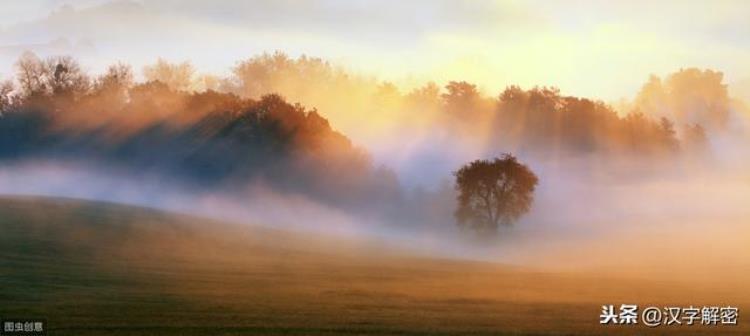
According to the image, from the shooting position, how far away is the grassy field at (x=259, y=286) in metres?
32.9

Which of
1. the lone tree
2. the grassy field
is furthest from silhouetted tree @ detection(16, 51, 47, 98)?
the lone tree

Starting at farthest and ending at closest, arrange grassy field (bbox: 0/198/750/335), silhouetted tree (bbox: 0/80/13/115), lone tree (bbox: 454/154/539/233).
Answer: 1. silhouetted tree (bbox: 0/80/13/115)
2. lone tree (bbox: 454/154/539/233)
3. grassy field (bbox: 0/198/750/335)

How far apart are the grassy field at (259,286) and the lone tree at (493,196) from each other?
9.19 meters

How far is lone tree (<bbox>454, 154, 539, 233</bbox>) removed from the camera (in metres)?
83.1

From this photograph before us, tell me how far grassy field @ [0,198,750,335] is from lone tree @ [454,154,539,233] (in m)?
9.19

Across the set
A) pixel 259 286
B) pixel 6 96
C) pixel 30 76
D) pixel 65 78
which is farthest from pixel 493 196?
pixel 30 76

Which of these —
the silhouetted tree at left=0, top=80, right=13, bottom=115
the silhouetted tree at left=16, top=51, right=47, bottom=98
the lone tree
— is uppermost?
the silhouetted tree at left=16, top=51, right=47, bottom=98

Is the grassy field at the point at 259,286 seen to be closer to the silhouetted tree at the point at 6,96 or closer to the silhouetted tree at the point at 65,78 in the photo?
the silhouetted tree at the point at 6,96

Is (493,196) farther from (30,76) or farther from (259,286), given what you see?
(30,76)

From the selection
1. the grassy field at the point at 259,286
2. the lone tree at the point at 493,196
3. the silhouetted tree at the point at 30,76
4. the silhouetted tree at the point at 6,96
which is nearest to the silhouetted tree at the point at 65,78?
the silhouetted tree at the point at 30,76

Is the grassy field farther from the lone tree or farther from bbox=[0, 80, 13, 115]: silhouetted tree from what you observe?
bbox=[0, 80, 13, 115]: silhouetted tree

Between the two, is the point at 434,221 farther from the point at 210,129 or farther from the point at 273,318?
the point at 273,318

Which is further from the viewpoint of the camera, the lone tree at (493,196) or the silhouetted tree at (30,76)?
the silhouetted tree at (30,76)

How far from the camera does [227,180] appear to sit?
93625 millimetres
